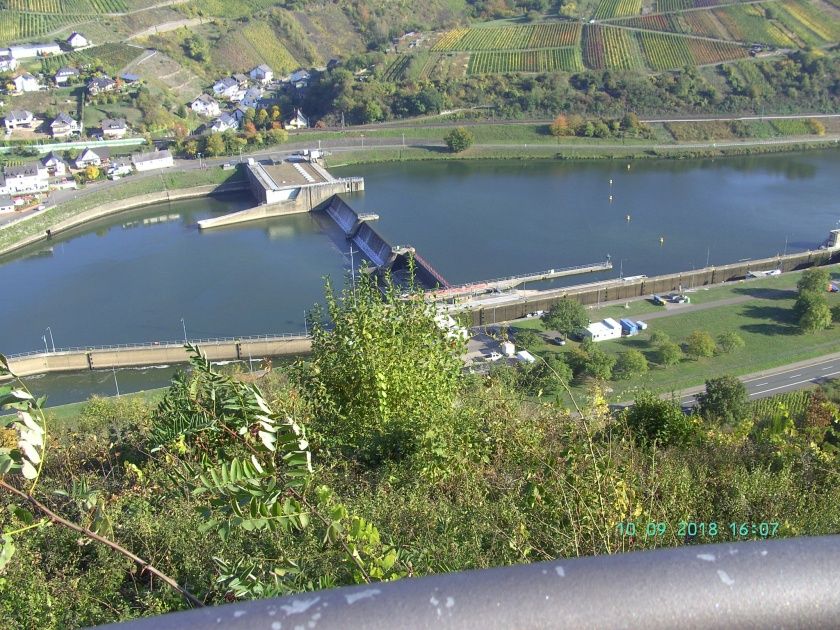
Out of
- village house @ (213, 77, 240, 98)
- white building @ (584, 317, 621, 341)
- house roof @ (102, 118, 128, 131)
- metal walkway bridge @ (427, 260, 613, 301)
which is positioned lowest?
white building @ (584, 317, 621, 341)

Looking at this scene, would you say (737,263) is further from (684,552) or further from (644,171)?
(684,552)

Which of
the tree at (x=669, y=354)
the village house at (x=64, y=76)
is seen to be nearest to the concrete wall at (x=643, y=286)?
the tree at (x=669, y=354)

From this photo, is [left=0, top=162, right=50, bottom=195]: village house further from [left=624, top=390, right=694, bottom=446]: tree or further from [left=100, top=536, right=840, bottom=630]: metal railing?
[left=100, top=536, right=840, bottom=630]: metal railing

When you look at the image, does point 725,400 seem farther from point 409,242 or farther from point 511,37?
point 511,37

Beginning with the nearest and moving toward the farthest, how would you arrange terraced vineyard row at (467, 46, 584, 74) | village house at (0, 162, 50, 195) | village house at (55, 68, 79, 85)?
village house at (0, 162, 50, 195) < village house at (55, 68, 79, 85) < terraced vineyard row at (467, 46, 584, 74)

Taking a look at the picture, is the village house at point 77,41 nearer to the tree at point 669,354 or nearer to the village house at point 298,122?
the village house at point 298,122

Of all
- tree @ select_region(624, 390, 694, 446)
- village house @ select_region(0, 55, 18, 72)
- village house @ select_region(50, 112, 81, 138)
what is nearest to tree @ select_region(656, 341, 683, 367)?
tree @ select_region(624, 390, 694, 446)
